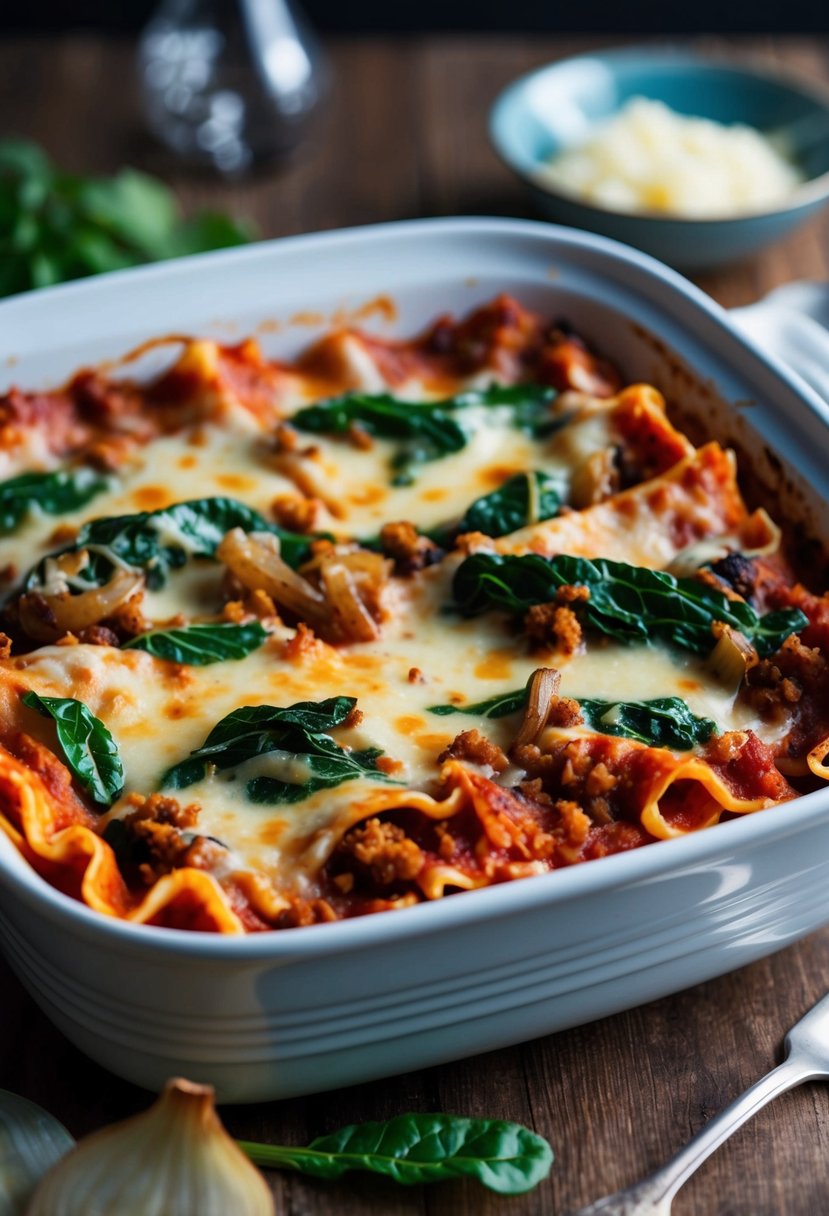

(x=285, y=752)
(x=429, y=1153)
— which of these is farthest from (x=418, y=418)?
(x=429, y=1153)

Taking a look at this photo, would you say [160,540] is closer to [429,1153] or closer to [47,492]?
[47,492]

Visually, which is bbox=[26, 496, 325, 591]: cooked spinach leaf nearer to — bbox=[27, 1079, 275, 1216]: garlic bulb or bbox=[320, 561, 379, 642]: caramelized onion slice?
bbox=[320, 561, 379, 642]: caramelized onion slice

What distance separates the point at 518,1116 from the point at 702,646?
1130 millimetres

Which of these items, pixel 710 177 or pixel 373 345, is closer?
pixel 373 345

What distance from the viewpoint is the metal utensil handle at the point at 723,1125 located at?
9.20ft

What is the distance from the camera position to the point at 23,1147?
9.32ft

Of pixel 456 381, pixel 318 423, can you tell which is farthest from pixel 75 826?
pixel 456 381

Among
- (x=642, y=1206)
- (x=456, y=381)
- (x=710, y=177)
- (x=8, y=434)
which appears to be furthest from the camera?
(x=710, y=177)

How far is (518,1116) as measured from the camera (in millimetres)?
3035

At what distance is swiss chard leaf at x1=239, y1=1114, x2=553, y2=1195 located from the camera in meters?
2.81

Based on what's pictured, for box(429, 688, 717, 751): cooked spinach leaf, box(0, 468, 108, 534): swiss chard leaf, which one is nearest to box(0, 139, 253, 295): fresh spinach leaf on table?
box(0, 468, 108, 534): swiss chard leaf

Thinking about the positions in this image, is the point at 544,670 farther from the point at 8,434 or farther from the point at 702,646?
the point at 8,434

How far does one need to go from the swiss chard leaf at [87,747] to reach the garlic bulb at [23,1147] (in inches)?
23.9

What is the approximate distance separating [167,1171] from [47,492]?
196cm
